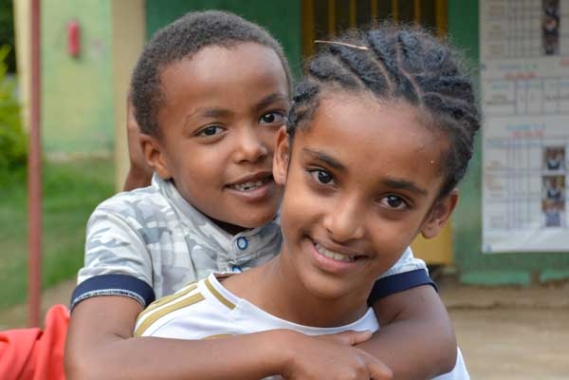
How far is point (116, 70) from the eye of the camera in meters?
7.60

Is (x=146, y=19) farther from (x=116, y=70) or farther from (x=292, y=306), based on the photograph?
(x=292, y=306)

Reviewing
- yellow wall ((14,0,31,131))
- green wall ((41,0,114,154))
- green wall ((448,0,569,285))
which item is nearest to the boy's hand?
green wall ((448,0,569,285))

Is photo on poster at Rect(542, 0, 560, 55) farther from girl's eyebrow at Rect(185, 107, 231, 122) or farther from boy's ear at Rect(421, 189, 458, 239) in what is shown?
boy's ear at Rect(421, 189, 458, 239)

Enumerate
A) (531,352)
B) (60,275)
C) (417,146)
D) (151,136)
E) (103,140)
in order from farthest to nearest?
(103,140)
(60,275)
(531,352)
(151,136)
(417,146)

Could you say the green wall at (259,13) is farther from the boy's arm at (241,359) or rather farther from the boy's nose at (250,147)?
the boy's arm at (241,359)

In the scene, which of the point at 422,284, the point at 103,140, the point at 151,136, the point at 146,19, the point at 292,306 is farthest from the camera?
the point at 103,140

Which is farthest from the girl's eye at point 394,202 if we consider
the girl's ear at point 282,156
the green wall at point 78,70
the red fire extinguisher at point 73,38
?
the red fire extinguisher at point 73,38

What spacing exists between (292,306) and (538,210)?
622 cm

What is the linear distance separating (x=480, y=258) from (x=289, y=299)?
20.5 feet

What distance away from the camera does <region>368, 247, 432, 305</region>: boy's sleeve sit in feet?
6.97

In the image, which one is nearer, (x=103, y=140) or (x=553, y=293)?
(x=553, y=293)

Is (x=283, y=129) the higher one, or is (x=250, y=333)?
(x=283, y=129)

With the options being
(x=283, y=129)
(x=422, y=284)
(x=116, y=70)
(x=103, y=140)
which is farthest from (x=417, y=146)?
(x=103, y=140)

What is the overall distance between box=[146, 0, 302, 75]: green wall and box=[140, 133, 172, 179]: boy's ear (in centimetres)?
516
